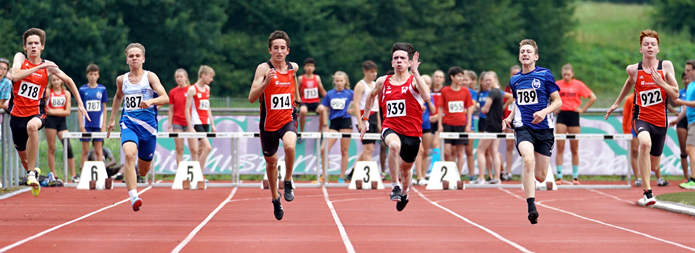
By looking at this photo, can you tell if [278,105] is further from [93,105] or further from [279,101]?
[93,105]

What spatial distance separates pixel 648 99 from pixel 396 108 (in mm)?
3546

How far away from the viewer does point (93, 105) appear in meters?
16.5

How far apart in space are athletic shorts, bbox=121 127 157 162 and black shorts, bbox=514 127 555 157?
410 cm

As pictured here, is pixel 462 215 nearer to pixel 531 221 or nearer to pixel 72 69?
pixel 531 221

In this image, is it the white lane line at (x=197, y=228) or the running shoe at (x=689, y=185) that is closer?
the white lane line at (x=197, y=228)

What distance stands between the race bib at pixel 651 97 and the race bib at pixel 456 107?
17.0 feet

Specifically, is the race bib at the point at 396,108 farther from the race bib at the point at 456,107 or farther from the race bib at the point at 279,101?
the race bib at the point at 456,107

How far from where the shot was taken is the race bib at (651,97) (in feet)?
37.9

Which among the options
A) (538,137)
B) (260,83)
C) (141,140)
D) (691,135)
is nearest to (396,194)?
(538,137)

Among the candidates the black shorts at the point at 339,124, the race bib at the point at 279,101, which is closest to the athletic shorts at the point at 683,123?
the black shorts at the point at 339,124

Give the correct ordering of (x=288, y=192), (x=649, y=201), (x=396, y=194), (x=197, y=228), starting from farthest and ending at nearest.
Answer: (x=649, y=201)
(x=396, y=194)
(x=288, y=192)
(x=197, y=228)

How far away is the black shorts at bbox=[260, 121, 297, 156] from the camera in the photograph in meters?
9.71

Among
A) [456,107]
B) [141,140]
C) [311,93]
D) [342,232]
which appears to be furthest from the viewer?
[311,93]

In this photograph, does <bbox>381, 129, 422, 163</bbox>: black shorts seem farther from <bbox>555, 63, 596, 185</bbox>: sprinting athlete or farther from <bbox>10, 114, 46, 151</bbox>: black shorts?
<bbox>555, 63, 596, 185</bbox>: sprinting athlete
